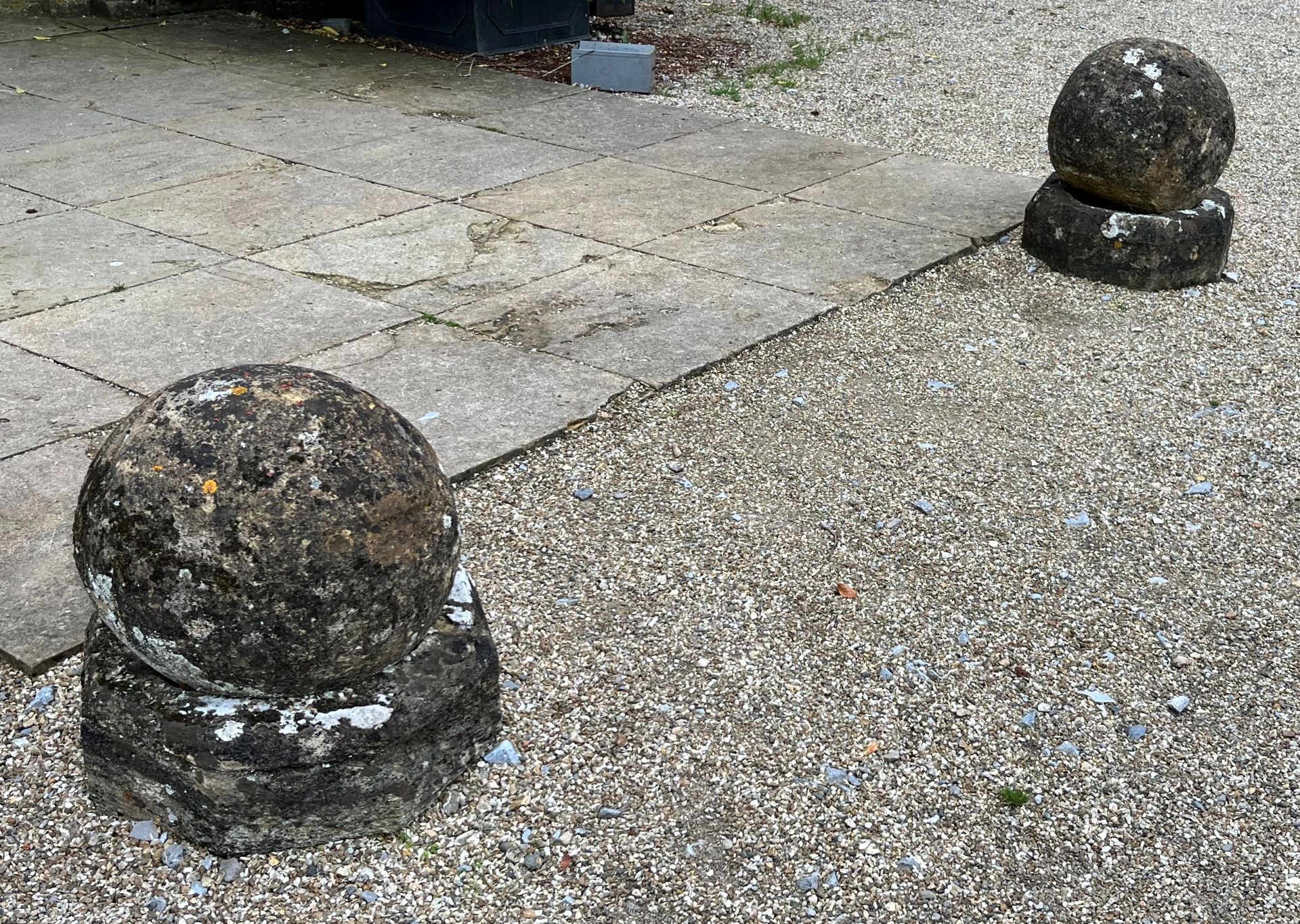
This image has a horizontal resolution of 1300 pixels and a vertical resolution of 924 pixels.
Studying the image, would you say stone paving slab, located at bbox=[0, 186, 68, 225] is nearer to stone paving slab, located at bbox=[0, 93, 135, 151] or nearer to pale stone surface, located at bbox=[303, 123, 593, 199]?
stone paving slab, located at bbox=[0, 93, 135, 151]

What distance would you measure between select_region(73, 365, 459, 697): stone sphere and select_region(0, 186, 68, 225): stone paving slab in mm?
4352

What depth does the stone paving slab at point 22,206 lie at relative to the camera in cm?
641

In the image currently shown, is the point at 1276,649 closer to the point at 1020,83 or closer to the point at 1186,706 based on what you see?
the point at 1186,706

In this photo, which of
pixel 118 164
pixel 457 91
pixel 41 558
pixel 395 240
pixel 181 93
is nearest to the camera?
pixel 41 558

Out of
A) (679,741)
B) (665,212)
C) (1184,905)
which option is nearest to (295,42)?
(665,212)

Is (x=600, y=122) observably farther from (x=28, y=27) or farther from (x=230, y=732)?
(x=230, y=732)

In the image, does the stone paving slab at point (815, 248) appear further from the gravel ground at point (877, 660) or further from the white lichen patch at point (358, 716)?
the white lichen patch at point (358, 716)

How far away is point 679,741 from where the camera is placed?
128 inches

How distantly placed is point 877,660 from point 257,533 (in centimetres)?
184

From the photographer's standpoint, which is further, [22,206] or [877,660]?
[22,206]

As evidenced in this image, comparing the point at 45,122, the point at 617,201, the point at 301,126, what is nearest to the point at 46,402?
the point at 617,201

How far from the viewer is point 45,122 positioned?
7.92 metres

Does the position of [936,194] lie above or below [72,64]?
below

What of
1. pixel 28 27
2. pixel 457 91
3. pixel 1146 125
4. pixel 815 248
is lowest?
pixel 815 248
